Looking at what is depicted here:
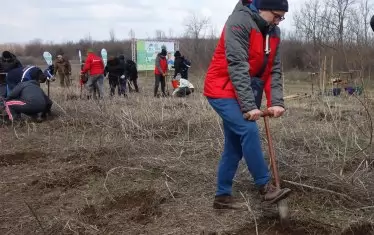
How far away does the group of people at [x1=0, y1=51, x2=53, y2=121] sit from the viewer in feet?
24.8

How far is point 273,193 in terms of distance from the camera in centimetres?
294

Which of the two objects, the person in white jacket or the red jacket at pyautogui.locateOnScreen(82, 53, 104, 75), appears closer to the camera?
the red jacket at pyautogui.locateOnScreen(82, 53, 104, 75)

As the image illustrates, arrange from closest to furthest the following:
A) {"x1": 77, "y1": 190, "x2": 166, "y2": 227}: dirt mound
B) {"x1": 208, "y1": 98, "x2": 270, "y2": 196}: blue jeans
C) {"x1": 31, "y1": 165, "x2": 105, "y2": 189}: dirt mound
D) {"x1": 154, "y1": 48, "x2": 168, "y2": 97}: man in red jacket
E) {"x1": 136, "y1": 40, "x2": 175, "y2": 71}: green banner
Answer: {"x1": 208, "y1": 98, "x2": 270, "y2": 196}: blue jeans
{"x1": 77, "y1": 190, "x2": 166, "y2": 227}: dirt mound
{"x1": 31, "y1": 165, "x2": 105, "y2": 189}: dirt mound
{"x1": 154, "y1": 48, "x2": 168, "y2": 97}: man in red jacket
{"x1": 136, "y1": 40, "x2": 175, "y2": 71}: green banner

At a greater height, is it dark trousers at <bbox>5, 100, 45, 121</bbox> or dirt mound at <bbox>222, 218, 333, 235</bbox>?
dark trousers at <bbox>5, 100, 45, 121</bbox>

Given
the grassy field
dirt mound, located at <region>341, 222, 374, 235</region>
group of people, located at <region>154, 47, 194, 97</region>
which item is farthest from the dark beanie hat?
group of people, located at <region>154, 47, 194, 97</region>

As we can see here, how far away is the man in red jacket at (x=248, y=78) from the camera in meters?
2.88

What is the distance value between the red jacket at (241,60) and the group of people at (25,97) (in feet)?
17.2

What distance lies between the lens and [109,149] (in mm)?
5402

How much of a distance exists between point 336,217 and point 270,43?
1.28m

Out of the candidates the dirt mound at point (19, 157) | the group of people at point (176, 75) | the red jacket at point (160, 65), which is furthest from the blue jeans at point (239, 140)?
the red jacket at point (160, 65)

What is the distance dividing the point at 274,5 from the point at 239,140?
3.12ft

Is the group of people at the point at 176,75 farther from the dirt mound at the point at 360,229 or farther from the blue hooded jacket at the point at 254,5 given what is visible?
the dirt mound at the point at 360,229

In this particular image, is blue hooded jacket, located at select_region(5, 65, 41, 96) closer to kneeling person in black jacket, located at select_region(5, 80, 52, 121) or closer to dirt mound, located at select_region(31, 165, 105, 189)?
kneeling person in black jacket, located at select_region(5, 80, 52, 121)

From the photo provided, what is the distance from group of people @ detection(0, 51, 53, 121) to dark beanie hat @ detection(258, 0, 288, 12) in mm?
5621
